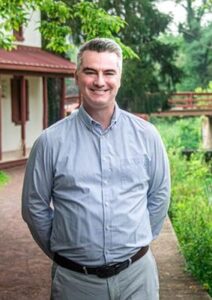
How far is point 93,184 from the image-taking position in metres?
2.53

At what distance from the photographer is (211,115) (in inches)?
1371

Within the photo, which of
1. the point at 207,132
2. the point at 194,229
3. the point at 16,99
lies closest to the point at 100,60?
the point at 194,229

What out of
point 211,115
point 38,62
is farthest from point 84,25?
point 211,115

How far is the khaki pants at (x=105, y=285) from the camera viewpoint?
2580mm

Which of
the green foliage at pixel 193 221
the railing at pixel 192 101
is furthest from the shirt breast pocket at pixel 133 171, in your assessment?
the railing at pixel 192 101

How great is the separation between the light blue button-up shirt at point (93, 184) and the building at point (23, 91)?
488 inches

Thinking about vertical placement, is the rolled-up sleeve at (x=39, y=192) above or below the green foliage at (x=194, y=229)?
above

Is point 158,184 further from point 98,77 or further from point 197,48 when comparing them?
point 197,48

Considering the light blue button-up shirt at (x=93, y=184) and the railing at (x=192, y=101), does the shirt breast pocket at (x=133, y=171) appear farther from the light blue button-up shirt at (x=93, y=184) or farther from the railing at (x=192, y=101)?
the railing at (x=192, y=101)

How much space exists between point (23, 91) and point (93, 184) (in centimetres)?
1441

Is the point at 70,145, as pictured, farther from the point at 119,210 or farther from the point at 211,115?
the point at 211,115

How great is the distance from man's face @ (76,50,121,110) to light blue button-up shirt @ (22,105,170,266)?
11 centimetres

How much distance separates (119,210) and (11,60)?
1335cm

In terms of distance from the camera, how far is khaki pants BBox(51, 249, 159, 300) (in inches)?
102
